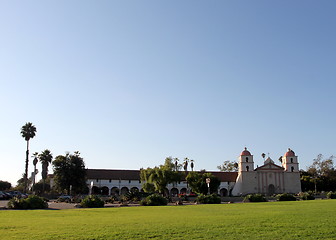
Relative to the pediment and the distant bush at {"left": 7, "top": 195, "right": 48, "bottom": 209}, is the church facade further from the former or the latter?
the distant bush at {"left": 7, "top": 195, "right": 48, "bottom": 209}

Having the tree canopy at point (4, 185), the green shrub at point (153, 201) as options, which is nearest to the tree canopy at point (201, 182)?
the green shrub at point (153, 201)

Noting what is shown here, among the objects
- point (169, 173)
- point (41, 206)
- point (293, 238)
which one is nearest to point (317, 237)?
point (293, 238)

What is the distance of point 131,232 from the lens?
33.4 feet

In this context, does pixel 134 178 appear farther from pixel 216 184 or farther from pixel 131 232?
pixel 131 232

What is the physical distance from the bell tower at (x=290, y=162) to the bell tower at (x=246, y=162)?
26.1ft

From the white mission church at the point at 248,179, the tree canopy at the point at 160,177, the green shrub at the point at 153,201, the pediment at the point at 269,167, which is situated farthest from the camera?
the pediment at the point at 269,167

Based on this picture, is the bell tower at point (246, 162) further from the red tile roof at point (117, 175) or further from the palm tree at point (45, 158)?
the palm tree at point (45, 158)

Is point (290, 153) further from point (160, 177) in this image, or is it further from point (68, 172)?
point (68, 172)

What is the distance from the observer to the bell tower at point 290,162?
78.3 meters

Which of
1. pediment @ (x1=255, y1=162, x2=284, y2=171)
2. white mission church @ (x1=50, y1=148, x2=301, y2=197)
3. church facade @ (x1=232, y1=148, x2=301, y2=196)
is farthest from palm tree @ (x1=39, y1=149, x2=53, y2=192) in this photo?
pediment @ (x1=255, y1=162, x2=284, y2=171)

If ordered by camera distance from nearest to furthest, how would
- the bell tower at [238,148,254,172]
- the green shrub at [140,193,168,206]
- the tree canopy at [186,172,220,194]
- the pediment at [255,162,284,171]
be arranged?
the green shrub at [140,193,168,206] → the tree canopy at [186,172,220,194] → the pediment at [255,162,284,171] → the bell tower at [238,148,254,172]

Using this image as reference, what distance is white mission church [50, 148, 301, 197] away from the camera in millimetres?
76375

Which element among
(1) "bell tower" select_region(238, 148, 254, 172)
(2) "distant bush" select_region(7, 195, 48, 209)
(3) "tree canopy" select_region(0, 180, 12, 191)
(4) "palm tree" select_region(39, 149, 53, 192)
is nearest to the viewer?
(2) "distant bush" select_region(7, 195, 48, 209)

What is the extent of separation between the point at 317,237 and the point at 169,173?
50.5 meters
